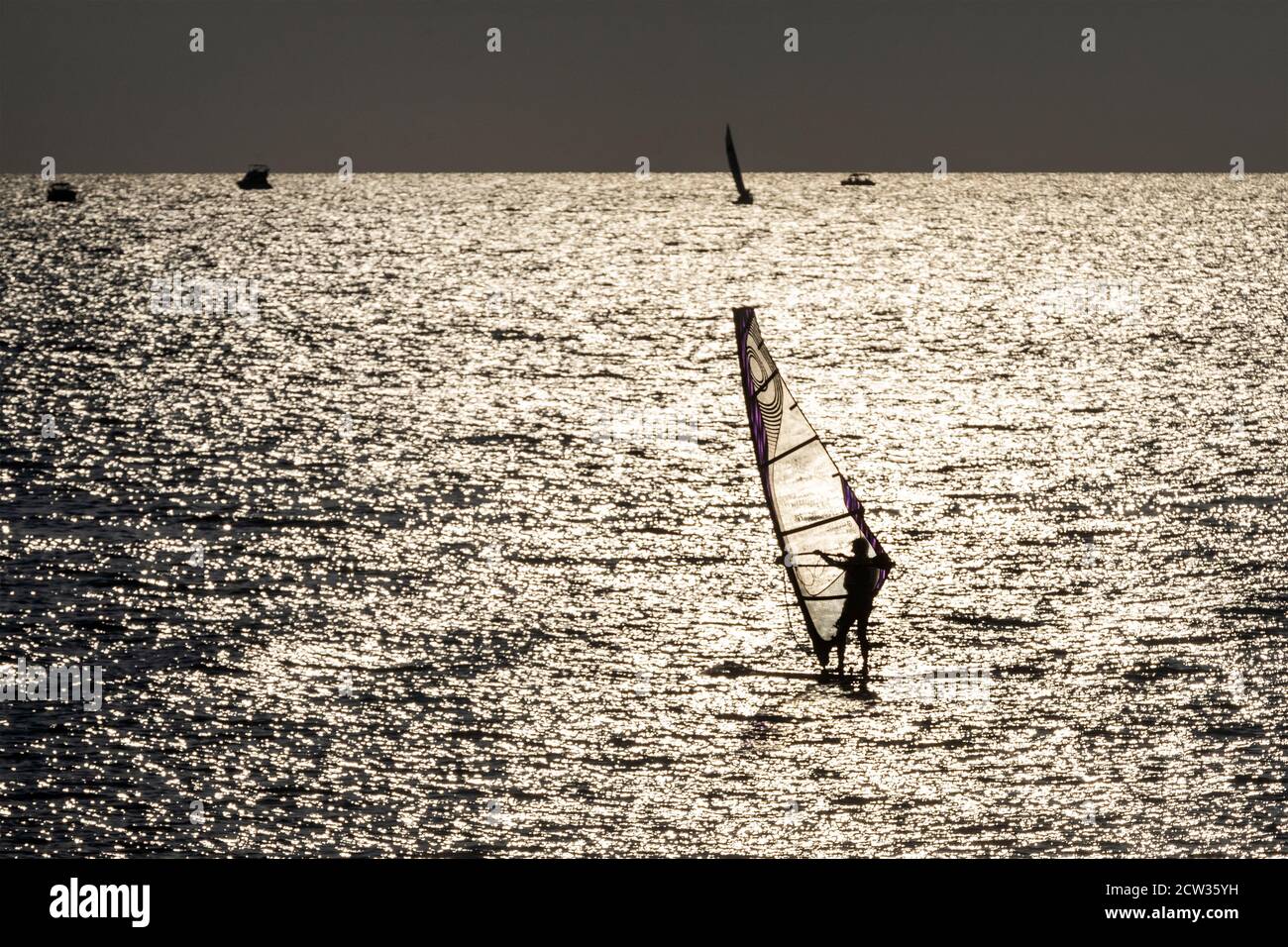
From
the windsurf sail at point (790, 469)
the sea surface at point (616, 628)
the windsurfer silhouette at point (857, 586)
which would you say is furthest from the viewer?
the windsurf sail at point (790, 469)

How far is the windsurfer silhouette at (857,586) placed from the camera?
116 ft

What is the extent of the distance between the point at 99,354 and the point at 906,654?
98.0 m

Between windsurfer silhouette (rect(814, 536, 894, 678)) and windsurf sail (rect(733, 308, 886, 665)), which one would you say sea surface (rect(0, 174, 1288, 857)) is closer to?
windsurfer silhouette (rect(814, 536, 894, 678))

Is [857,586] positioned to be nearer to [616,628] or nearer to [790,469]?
[790,469]

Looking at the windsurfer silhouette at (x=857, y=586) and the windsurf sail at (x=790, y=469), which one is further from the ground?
the windsurf sail at (x=790, y=469)

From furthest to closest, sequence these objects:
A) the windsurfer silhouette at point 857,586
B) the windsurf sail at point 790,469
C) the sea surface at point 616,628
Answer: the windsurf sail at point 790,469, the windsurfer silhouette at point 857,586, the sea surface at point 616,628

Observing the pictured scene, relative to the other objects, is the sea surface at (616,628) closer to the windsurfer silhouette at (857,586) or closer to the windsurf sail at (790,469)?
the windsurfer silhouette at (857,586)

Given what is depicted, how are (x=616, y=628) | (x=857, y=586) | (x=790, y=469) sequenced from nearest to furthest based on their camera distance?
1. (x=857, y=586)
2. (x=790, y=469)
3. (x=616, y=628)

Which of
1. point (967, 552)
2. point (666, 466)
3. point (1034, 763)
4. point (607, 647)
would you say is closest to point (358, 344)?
point (666, 466)

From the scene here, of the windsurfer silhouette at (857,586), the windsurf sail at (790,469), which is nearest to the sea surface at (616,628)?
the windsurfer silhouette at (857,586)

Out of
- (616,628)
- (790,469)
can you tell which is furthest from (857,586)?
(616,628)

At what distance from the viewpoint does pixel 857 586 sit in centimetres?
3653

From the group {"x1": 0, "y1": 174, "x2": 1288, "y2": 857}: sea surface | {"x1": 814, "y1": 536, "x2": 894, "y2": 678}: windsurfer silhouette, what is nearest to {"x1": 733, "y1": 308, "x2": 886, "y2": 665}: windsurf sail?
{"x1": 814, "y1": 536, "x2": 894, "y2": 678}: windsurfer silhouette

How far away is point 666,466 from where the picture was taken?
76750mm
